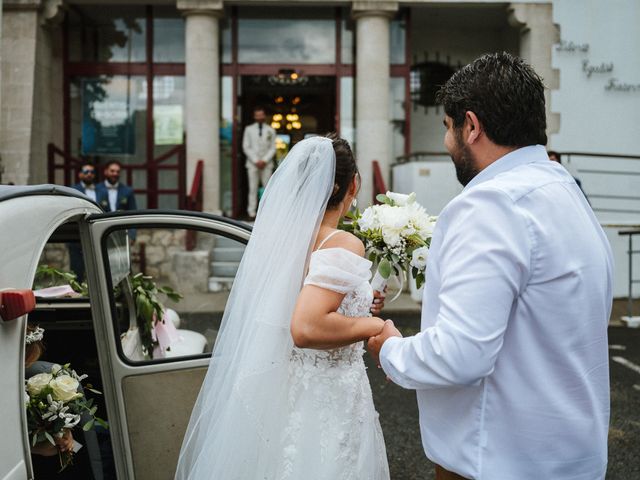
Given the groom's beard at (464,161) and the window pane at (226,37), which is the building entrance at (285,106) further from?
the groom's beard at (464,161)

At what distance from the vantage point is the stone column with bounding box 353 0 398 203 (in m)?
13.8

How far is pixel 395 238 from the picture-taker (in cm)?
278

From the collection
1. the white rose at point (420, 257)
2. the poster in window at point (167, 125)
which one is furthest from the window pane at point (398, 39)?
the white rose at point (420, 257)

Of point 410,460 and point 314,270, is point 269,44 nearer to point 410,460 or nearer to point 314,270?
point 410,460

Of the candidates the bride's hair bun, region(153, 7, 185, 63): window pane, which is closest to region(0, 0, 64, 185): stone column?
region(153, 7, 185, 63): window pane

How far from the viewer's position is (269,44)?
1520 cm

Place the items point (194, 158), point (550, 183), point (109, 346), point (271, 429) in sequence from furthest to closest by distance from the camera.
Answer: point (194, 158) → point (109, 346) → point (271, 429) → point (550, 183)

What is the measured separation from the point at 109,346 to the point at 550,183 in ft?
7.09

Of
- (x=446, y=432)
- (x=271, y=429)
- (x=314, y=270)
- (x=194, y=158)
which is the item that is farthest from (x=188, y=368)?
(x=194, y=158)

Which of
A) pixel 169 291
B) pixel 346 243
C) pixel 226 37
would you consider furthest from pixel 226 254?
pixel 346 243

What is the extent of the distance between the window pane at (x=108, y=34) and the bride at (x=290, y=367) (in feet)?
45.5

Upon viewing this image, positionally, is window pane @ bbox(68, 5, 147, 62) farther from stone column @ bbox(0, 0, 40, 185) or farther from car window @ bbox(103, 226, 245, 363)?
car window @ bbox(103, 226, 245, 363)

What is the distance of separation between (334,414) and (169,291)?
2256mm

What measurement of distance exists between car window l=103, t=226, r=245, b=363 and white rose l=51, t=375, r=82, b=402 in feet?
1.51
